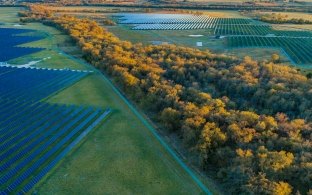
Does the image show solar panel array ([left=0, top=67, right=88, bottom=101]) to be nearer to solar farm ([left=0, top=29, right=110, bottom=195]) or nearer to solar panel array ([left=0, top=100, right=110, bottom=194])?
solar farm ([left=0, top=29, right=110, bottom=195])

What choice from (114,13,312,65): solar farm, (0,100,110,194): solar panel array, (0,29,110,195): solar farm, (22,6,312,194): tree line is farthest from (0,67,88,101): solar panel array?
(114,13,312,65): solar farm

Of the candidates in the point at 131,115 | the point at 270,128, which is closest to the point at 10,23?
the point at 131,115

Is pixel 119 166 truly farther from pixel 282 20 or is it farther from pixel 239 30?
pixel 282 20

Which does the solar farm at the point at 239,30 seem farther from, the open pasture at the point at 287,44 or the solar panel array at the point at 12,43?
the solar panel array at the point at 12,43

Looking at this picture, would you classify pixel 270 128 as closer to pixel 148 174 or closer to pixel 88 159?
pixel 148 174

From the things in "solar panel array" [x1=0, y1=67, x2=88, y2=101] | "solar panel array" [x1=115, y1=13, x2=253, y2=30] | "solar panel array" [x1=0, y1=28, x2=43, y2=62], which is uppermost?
"solar panel array" [x1=115, y1=13, x2=253, y2=30]
